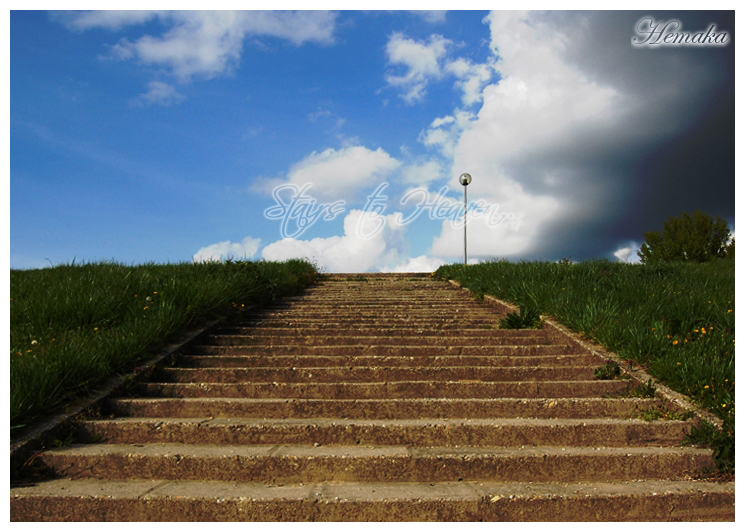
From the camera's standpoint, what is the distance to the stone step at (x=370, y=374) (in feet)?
15.6

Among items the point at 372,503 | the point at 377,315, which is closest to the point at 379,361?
the point at 372,503

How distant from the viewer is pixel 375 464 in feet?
10.7

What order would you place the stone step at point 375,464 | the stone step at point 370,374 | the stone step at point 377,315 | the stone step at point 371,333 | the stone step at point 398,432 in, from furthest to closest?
the stone step at point 377,315
the stone step at point 371,333
the stone step at point 370,374
the stone step at point 398,432
the stone step at point 375,464

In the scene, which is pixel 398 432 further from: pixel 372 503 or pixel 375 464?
pixel 372 503

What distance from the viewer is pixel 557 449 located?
351 centimetres

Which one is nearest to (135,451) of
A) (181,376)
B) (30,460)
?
(30,460)

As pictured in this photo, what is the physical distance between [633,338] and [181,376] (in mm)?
4531

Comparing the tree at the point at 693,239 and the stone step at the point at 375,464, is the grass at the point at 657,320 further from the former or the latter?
the tree at the point at 693,239

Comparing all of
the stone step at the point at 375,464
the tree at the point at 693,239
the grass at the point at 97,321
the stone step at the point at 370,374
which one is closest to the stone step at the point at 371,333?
the grass at the point at 97,321

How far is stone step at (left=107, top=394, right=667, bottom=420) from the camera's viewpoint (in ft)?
13.2

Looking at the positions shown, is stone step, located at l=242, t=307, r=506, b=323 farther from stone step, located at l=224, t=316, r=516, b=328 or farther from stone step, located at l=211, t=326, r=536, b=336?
stone step, located at l=211, t=326, r=536, b=336

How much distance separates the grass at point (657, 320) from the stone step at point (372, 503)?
63 centimetres

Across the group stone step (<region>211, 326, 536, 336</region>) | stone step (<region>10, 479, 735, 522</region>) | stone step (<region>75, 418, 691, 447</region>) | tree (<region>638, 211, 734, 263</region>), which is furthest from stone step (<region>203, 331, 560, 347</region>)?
tree (<region>638, 211, 734, 263</region>)

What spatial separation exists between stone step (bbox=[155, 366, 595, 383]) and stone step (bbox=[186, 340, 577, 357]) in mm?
699
